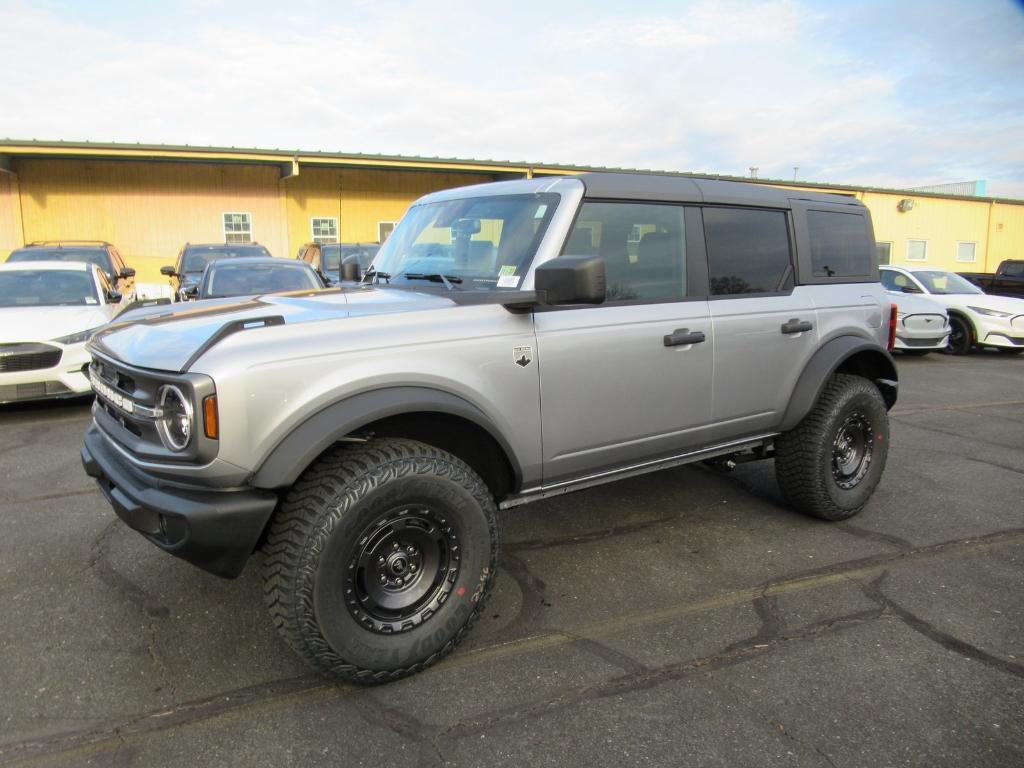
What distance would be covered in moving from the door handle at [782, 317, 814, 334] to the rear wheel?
35.9ft

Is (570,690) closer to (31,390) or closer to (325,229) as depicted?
(31,390)

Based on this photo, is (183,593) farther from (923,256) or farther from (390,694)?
(923,256)

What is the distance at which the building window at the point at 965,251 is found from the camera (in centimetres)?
2817

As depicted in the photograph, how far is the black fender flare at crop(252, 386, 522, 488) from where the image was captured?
2.36 metres

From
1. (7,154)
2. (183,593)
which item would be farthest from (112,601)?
(7,154)

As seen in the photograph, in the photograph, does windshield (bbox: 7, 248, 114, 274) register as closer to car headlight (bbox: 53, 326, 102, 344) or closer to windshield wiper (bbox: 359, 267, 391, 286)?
car headlight (bbox: 53, 326, 102, 344)

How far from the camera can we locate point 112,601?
3.25 meters

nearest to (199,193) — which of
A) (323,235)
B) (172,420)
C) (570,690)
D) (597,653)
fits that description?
(323,235)

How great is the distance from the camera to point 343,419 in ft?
8.08

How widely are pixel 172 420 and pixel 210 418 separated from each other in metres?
0.23

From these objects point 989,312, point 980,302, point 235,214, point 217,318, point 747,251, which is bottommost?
point 989,312

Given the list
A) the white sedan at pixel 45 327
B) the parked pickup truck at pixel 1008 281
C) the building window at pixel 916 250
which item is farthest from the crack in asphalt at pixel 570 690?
the building window at pixel 916 250

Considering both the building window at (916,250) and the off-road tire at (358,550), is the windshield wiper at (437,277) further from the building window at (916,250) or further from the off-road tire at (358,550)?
the building window at (916,250)

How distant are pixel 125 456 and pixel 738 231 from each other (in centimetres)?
318
